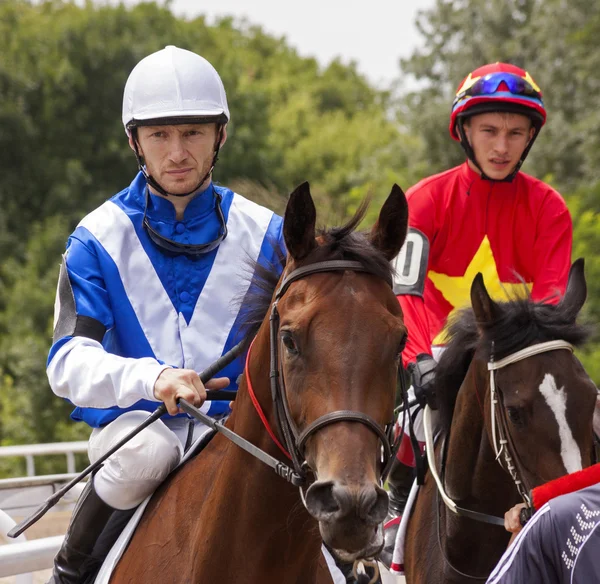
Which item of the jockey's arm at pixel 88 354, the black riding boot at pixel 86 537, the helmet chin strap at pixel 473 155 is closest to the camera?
the jockey's arm at pixel 88 354

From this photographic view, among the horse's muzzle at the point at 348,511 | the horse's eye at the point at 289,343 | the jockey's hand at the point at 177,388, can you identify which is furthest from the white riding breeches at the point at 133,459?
the horse's muzzle at the point at 348,511

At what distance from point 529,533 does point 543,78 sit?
2073 cm

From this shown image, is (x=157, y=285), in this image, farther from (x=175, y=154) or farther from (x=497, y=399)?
(x=497, y=399)

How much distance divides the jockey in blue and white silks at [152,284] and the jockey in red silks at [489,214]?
1549mm

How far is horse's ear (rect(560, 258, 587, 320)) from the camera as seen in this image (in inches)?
167

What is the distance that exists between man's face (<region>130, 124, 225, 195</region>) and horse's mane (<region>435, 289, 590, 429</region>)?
1.48m

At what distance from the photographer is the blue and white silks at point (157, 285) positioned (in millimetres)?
3373

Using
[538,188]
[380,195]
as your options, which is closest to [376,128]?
[380,195]

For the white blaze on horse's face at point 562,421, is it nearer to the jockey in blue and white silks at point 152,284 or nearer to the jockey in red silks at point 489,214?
Answer: the jockey in red silks at point 489,214

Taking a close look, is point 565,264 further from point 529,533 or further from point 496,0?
point 496,0

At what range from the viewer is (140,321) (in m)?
3.42

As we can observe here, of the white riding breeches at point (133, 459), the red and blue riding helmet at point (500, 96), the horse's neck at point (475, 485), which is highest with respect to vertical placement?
the red and blue riding helmet at point (500, 96)

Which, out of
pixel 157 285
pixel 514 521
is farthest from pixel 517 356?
pixel 157 285

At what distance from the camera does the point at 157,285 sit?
3465 mm
